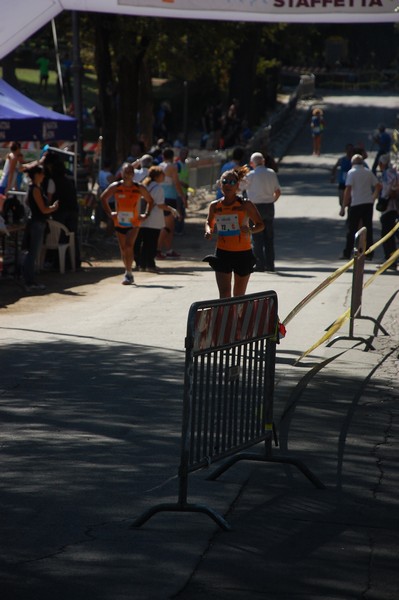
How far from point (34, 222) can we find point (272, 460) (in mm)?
10798

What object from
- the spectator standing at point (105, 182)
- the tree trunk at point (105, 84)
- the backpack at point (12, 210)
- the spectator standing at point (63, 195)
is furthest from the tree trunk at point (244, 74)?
the backpack at point (12, 210)

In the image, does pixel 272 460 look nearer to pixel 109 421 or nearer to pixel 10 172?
pixel 109 421

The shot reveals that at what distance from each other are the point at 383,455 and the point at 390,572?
2.58 m

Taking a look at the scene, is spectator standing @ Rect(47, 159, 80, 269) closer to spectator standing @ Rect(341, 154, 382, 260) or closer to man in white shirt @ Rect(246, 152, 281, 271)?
man in white shirt @ Rect(246, 152, 281, 271)

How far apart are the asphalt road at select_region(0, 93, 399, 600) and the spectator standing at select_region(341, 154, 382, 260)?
0.82m

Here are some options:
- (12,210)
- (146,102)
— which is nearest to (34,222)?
(12,210)

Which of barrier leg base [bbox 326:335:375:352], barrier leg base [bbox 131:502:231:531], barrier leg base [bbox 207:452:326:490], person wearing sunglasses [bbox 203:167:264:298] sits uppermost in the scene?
person wearing sunglasses [bbox 203:167:264:298]

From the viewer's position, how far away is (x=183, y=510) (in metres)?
6.69

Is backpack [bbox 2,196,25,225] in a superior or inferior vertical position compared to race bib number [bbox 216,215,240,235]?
inferior

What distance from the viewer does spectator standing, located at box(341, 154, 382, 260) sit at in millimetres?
20859

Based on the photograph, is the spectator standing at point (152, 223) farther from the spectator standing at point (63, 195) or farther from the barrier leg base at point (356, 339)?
the barrier leg base at point (356, 339)

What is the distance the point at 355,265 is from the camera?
1309 cm

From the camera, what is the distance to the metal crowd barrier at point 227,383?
668 cm

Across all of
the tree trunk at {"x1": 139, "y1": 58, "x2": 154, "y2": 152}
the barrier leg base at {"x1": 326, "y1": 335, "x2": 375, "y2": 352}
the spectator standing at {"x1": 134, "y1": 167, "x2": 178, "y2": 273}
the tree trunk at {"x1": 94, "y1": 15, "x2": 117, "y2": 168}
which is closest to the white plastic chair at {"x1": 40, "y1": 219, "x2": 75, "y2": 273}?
the spectator standing at {"x1": 134, "y1": 167, "x2": 178, "y2": 273}
